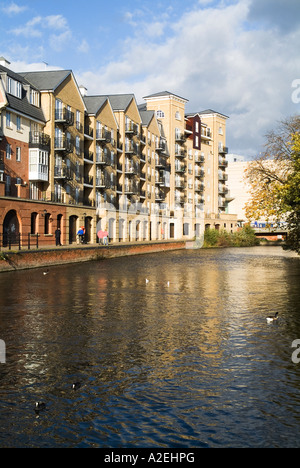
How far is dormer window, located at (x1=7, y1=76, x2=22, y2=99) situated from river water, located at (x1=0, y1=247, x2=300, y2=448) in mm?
26443

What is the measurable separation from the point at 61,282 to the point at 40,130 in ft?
81.6

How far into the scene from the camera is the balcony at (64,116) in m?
45.1

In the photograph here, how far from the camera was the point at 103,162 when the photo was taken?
54125 millimetres

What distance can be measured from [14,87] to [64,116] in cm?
645

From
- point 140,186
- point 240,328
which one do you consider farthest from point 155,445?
point 140,186

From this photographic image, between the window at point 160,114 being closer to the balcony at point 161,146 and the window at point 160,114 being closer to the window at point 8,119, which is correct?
the balcony at point 161,146

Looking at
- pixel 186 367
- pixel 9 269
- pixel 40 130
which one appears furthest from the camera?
pixel 40 130

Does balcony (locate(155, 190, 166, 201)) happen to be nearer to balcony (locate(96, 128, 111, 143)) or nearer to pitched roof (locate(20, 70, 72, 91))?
balcony (locate(96, 128, 111, 143))

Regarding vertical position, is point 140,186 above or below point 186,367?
above
